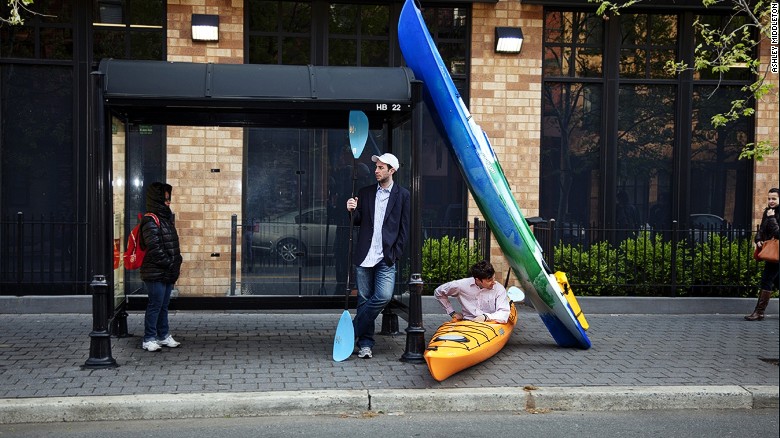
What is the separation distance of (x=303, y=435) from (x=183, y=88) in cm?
349

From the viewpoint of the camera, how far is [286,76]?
8.39 meters

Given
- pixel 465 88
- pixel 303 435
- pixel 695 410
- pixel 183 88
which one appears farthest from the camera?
pixel 465 88

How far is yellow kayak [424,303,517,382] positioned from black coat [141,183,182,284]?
2.71 metres

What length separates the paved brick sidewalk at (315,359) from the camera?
7414 mm

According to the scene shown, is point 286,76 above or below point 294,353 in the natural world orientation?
above

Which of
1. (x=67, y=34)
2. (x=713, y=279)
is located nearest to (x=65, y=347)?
(x=67, y=34)

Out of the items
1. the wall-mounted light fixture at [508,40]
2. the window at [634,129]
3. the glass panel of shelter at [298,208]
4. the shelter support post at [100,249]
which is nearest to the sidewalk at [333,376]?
the shelter support post at [100,249]

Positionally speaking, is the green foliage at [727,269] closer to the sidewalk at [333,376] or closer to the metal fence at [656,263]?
the metal fence at [656,263]

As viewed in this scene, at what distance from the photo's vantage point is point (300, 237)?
1016 cm

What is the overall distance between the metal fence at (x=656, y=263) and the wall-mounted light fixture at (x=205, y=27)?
5.37m

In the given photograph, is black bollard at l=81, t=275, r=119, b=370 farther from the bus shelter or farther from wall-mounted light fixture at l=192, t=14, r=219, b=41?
wall-mounted light fixture at l=192, t=14, r=219, b=41

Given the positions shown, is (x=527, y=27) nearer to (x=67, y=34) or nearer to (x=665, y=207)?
(x=665, y=207)

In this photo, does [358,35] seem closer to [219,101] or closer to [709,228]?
[219,101]

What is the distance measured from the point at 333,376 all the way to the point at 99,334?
2.13 meters
